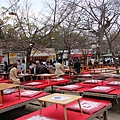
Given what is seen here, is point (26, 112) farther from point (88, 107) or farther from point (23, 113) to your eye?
point (88, 107)

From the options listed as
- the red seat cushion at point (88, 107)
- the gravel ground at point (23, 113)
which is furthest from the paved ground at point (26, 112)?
the red seat cushion at point (88, 107)

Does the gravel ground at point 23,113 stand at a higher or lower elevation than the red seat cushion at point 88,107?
lower

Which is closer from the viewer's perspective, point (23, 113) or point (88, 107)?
point (88, 107)

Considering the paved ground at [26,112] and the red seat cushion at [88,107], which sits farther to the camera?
the paved ground at [26,112]

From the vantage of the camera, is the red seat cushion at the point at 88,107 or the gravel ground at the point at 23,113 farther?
the gravel ground at the point at 23,113

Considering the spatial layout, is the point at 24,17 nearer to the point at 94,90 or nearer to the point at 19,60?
the point at 19,60

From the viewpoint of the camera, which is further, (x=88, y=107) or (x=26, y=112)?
(x=26, y=112)

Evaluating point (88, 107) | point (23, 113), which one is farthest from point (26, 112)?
point (88, 107)

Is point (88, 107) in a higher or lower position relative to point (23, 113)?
higher

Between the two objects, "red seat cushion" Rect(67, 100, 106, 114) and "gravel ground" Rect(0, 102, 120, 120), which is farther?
"gravel ground" Rect(0, 102, 120, 120)

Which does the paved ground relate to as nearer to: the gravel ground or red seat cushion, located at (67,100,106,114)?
the gravel ground

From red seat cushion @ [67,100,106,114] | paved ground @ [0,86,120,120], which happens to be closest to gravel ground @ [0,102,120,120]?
paved ground @ [0,86,120,120]

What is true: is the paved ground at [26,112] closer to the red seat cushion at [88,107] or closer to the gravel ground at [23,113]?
the gravel ground at [23,113]

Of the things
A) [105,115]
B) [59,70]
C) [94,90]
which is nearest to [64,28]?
[59,70]
